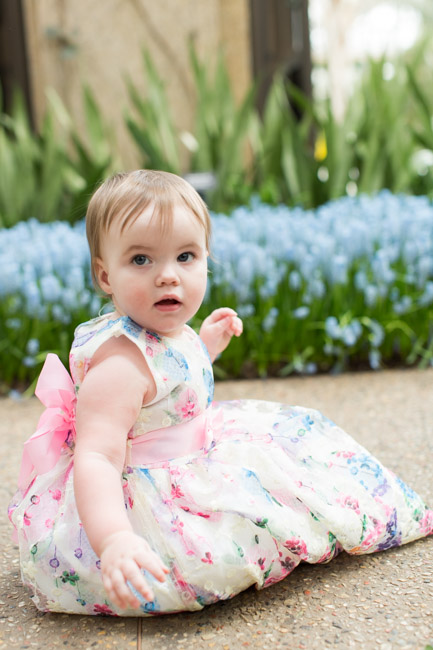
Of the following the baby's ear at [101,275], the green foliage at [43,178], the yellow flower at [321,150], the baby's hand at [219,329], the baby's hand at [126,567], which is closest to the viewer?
the baby's hand at [126,567]

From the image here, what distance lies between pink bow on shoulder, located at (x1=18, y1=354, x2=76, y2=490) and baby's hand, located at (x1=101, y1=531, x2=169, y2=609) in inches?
14.3

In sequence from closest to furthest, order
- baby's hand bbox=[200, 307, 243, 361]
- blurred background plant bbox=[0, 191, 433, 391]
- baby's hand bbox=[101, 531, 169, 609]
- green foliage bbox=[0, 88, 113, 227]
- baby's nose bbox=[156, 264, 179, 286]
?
baby's hand bbox=[101, 531, 169, 609]
baby's nose bbox=[156, 264, 179, 286]
baby's hand bbox=[200, 307, 243, 361]
blurred background plant bbox=[0, 191, 433, 391]
green foliage bbox=[0, 88, 113, 227]

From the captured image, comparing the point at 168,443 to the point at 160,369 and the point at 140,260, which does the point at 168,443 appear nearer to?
the point at 160,369

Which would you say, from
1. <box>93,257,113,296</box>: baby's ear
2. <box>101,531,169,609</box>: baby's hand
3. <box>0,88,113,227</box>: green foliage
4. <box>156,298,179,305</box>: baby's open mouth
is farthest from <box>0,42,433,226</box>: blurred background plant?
<box>101,531,169,609</box>: baby's hand

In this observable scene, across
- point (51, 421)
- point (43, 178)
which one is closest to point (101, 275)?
point (51, 421)

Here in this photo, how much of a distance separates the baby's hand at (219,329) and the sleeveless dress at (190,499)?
0.52ft

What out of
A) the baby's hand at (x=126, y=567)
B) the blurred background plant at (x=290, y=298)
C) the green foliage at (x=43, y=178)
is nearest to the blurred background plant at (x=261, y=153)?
the green foliage at (x=43, y=178)

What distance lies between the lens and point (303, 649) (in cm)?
122

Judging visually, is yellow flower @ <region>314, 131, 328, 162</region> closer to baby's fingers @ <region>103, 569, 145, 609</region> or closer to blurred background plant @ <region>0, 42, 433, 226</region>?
blurred background plant @ <region>0, 42, 433, 226</region>

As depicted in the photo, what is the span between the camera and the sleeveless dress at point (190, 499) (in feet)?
4.41

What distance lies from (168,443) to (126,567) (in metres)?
0.36

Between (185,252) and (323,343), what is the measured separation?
1.77 m

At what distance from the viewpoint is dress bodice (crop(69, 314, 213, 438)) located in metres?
1.38

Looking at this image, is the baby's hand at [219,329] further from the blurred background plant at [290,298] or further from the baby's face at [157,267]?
the blurred background plant at [290,298]
